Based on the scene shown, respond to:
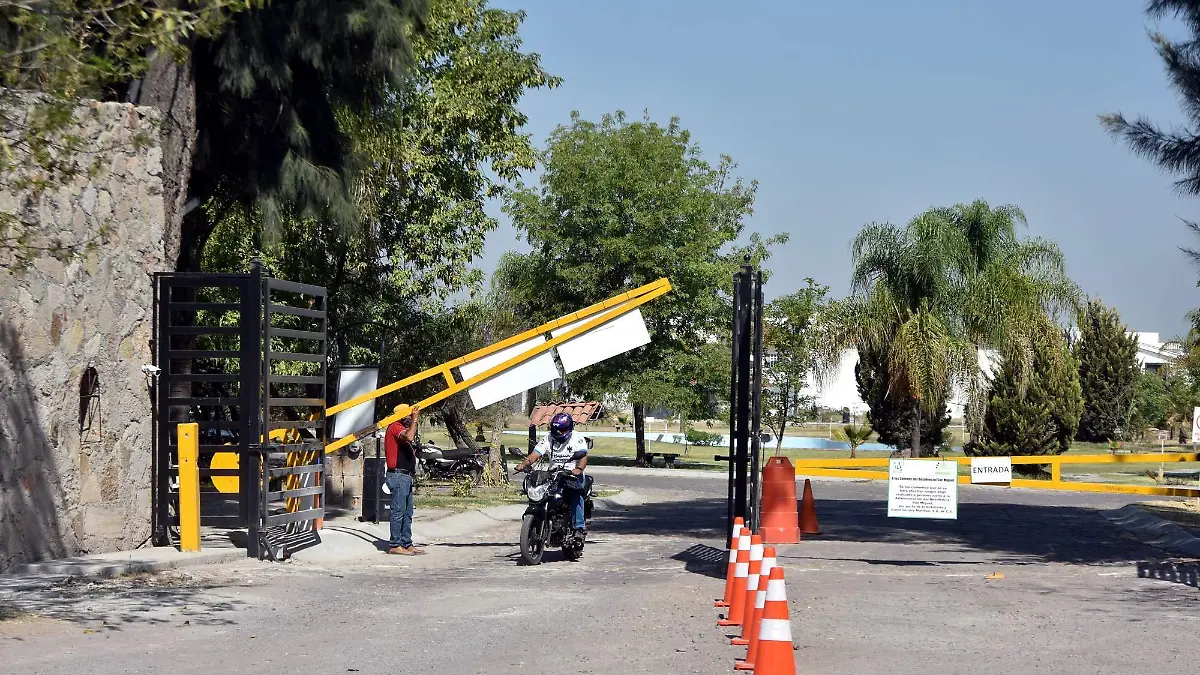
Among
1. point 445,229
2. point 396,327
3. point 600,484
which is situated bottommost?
point 600,484

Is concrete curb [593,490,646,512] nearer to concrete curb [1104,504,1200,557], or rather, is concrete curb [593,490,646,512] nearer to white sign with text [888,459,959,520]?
concrete curb [1104,504,1200,557]

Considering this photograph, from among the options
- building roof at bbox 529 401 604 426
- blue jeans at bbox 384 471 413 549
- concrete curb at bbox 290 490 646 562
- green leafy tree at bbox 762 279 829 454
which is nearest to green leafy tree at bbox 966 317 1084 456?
green leafy tree at bbox 762 279 829 454

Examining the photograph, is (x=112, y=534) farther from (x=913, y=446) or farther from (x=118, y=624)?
(x=913, y=446)

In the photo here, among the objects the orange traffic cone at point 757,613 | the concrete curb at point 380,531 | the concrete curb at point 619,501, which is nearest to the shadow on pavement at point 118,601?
the concrete curb at point 380,531

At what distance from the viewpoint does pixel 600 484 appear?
3522 cm

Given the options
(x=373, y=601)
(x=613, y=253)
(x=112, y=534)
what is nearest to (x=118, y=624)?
(x=373, y=601)

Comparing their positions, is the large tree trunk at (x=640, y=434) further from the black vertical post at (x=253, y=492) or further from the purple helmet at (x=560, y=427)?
the black vertical post at (x=253, y=492)

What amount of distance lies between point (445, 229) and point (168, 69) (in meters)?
10.9

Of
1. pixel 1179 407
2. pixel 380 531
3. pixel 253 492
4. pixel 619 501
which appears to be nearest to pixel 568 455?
pixel 253 492

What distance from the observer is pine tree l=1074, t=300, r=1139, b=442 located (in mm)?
70625

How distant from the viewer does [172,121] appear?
17.0m

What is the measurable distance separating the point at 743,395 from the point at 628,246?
94.9ft

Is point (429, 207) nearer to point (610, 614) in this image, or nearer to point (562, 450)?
point (562, 450)

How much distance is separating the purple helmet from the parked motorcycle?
550 inches
